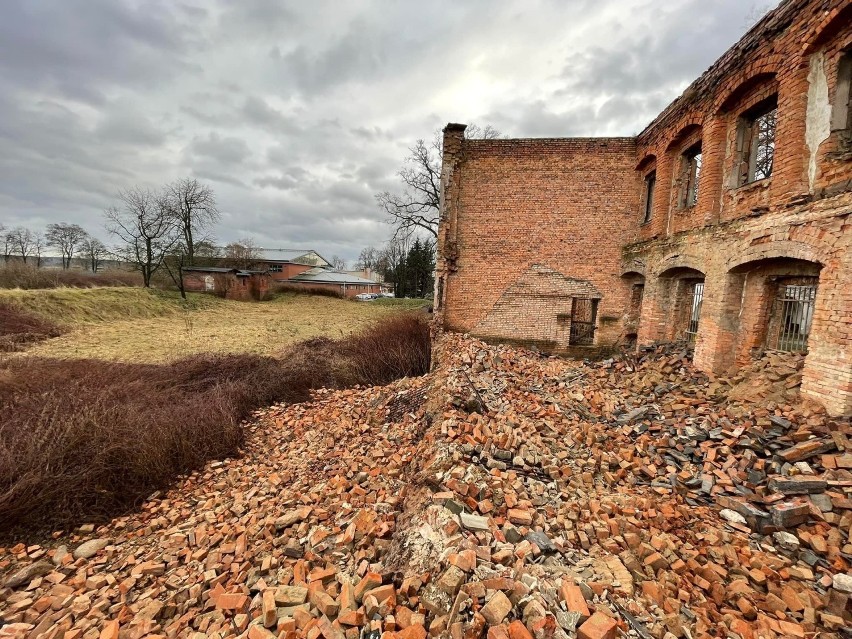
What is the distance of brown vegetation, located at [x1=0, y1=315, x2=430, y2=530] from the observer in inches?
173

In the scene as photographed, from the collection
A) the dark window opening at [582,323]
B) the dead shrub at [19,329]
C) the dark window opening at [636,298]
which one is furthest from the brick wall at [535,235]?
the dead shrub at [19,329]

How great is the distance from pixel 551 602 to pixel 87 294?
26.5m

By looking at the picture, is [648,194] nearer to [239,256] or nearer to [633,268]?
[633,268]

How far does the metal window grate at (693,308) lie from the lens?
8484 millimetres

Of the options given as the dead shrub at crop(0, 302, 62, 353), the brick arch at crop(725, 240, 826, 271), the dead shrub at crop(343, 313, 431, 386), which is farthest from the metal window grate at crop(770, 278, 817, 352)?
the dead shrub at crop(0, 302, 62, 353)

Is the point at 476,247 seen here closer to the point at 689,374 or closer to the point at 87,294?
the point at 689,374

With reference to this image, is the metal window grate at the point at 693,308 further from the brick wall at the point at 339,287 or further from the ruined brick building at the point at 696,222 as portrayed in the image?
the brick wall at the point at 339,287

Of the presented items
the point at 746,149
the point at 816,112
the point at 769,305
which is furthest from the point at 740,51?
the point at 769,305

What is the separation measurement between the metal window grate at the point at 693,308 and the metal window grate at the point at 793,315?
1.96 meters

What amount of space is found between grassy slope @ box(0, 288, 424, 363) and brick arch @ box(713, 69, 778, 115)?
45.7 ft

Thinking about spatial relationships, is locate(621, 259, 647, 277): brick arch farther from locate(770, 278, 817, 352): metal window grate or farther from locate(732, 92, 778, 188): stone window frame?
locate(770, 278, 817, 352): metal window grate

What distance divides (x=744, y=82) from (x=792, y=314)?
4.55 metres

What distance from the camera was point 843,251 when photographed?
484cm

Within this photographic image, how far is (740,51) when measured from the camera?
21.9 ft
